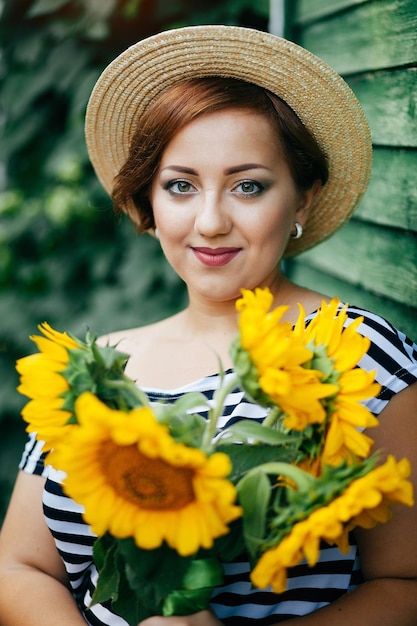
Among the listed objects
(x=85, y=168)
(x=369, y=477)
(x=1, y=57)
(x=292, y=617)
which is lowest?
(x=292, y=617)

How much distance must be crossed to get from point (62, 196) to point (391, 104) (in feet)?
4.55

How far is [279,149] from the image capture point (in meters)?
1.45

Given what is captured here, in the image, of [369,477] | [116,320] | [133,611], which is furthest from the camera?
[116,320]

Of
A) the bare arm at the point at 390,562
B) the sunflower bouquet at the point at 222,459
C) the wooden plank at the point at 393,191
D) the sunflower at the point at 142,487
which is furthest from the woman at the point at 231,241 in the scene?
the sunflower at the point at 142,487

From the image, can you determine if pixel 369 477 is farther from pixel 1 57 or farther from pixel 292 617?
pixel 1 57

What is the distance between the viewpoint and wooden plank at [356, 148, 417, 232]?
1.66 metres

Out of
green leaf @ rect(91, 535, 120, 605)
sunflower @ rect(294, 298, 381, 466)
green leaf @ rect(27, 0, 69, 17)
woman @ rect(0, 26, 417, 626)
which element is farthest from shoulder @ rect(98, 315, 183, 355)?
green leaf @ rect(27, 0, 69, 17)

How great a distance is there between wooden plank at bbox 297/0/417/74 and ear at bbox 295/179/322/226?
32cm

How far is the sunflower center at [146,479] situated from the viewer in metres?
0.80

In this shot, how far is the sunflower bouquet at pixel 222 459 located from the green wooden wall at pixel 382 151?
2.58ft

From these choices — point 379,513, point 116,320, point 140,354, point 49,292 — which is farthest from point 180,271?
point 49,292

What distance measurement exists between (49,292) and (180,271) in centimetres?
139

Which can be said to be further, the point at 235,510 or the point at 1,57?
the point at 1,57

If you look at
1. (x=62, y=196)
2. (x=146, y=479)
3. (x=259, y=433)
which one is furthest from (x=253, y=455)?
(x=62, y=196)
